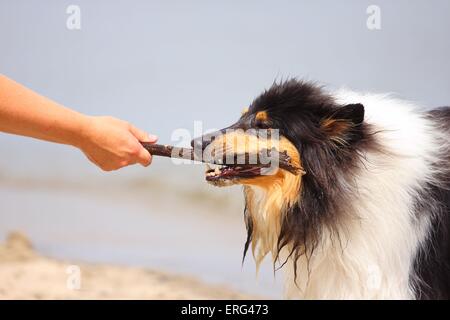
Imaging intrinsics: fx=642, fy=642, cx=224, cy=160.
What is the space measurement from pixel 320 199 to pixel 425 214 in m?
0.49

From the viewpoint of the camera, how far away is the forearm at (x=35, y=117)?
9.57 ft

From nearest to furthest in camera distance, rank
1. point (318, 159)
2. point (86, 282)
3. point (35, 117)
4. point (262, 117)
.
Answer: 1. point (35, 117)
2. point (318, 159)
3. point (262, 117)
4. point (86, 282)

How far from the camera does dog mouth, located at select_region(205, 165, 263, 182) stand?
3.09 m

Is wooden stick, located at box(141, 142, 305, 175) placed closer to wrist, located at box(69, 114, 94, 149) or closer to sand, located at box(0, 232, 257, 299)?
wrist, located at box(69, 114, 94, 149)

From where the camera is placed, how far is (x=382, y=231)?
2990mm

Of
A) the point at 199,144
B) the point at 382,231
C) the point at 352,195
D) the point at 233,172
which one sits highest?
the point at 199,144

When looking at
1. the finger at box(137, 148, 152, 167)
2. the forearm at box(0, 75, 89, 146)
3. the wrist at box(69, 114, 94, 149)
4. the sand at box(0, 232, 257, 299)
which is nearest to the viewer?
the forearm at box(0, 75, 89, 146)

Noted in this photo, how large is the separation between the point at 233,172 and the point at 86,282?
320cm

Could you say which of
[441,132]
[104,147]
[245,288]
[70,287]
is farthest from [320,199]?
[70,287]

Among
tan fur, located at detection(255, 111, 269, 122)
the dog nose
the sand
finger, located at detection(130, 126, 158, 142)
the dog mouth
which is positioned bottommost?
the sand

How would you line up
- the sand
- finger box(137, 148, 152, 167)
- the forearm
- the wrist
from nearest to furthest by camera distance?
the forearm, the wrist, finger box(137, 148, 152, 167), the sand

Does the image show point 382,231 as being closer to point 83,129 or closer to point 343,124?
point 343,124

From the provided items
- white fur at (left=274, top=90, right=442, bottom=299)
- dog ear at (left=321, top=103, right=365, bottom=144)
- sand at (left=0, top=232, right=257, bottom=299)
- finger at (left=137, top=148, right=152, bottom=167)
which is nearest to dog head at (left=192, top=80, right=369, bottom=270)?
dog ear at (left=321, top=103, right=365, bottom=144)

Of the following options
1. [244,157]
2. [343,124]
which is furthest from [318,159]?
[244,157]
